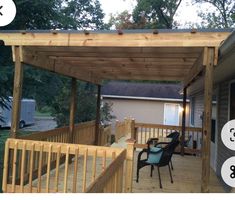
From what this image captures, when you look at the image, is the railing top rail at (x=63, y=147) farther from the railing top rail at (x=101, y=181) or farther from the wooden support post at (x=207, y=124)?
the wooden support post at (x=207, y=124)

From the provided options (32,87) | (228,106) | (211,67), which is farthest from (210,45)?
(32,87)

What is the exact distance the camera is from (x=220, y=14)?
2750 centimetres

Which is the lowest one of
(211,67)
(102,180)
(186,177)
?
(186,177)

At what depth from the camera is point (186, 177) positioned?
7.20 m

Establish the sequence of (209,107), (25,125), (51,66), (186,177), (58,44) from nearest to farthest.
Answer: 1. (209,107)
2. (58,44)
3. (51,66)
4. (186,177)
5. (25,125)

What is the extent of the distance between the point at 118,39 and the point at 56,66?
2.46 metres

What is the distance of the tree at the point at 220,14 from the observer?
86.6 ft

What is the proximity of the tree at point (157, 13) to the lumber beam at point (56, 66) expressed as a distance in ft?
62.7

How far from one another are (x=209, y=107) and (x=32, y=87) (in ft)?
22.5

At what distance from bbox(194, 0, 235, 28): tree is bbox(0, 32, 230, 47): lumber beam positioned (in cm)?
2329

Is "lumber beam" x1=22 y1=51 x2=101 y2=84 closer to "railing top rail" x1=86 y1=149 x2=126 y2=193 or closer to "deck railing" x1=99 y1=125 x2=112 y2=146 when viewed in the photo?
"deck railing" x1=99 y1=125 x2=112 y2=146

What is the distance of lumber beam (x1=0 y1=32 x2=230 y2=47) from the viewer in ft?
14.4

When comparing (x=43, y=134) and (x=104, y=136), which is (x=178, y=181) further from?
(x=104, y=136)

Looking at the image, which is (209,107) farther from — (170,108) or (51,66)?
(170,108)
